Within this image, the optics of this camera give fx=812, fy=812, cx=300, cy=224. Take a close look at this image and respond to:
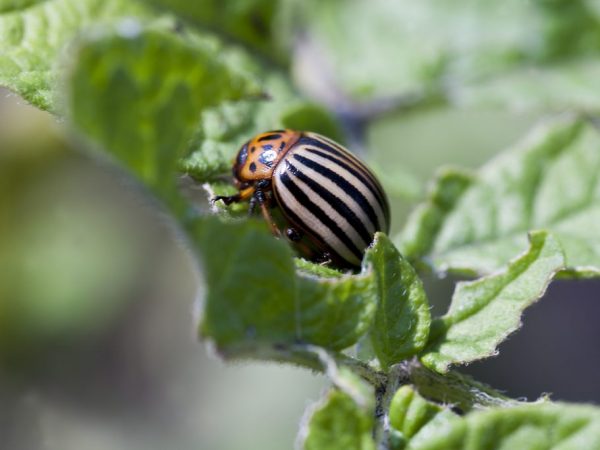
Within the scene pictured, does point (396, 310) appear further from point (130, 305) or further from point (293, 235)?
point (130, 305)

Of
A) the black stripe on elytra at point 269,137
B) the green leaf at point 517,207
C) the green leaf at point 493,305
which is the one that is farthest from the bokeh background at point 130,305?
the green leaf at point 493,305

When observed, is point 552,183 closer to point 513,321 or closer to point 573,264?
point 573,264

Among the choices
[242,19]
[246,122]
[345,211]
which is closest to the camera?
[345,211]

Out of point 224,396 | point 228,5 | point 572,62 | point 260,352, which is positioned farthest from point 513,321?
point 224,396

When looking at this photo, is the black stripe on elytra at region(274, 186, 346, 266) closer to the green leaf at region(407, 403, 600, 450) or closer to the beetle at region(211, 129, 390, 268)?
the beetle at region(211, 129, 390, 268)

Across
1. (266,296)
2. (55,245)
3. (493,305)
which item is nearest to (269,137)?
(493,305)

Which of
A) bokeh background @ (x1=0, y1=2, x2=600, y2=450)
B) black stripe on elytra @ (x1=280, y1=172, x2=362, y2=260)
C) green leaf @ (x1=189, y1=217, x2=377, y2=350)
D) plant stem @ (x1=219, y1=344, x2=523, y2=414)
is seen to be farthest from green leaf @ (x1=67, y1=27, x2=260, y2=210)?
bokeh background @ (x1=0, y1=2, x2=600, y2=450)

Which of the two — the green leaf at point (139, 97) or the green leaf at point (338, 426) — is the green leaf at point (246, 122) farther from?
the green leaf at point (338, 426)
